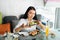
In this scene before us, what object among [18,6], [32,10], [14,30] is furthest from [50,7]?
[14,30]

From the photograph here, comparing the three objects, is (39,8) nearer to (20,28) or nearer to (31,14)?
(31,14)

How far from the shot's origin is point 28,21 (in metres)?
1.92

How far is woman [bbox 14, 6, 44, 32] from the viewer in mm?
1894

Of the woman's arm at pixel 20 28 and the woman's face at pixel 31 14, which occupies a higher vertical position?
the woman's face at pixel 31 14

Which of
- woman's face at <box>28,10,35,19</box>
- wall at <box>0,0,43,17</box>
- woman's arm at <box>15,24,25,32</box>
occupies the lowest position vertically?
woman's arm at <box>15,24,25,32</box>

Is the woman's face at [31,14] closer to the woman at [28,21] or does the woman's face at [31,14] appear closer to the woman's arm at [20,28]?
the woman at [28,21]

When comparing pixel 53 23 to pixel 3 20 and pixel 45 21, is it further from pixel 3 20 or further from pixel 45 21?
pixel 3 20

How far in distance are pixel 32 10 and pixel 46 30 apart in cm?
31

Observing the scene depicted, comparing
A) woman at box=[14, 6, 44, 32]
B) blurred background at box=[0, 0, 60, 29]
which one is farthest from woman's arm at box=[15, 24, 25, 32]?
blurred background at box=[0, 0, 60, 29]

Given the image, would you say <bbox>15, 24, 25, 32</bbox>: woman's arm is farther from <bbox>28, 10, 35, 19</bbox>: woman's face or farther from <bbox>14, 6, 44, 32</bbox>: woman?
<bbox>28, 10, 35, 19</bbox>: woman's face

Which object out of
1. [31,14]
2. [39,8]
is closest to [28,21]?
[31,14]

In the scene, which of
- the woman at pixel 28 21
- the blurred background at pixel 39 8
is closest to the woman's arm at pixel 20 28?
the woman at pixel 28 21

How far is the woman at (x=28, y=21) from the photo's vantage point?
1.89m

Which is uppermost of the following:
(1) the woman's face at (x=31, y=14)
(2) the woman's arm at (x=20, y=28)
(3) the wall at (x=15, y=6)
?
(3) the wall at (x=15, y=6)
